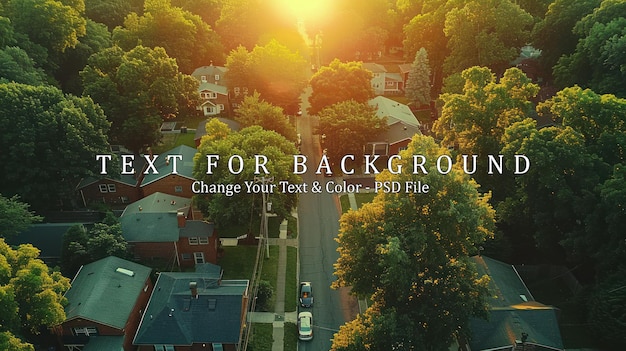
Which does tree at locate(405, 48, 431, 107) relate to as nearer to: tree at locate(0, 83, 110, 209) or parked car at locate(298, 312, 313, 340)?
parked car at locate(298, 312, 313, 340)

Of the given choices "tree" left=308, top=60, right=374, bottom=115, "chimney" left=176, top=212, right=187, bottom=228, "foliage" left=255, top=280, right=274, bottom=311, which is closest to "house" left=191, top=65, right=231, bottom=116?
"tree" left=308, top=60, right=374, bottom=115

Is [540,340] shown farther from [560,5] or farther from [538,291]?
[560,5]

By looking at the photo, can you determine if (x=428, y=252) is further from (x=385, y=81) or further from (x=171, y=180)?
(x=385, y=81)

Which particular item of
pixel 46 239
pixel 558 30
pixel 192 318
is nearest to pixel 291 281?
pixel 192 318

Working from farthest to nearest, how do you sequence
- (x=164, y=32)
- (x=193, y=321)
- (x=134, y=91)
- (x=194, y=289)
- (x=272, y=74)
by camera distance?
(x=164, y=32)
(x=272, y=74)
(x=134, y=91)
(x=194, y=289)
(x=193, y=321)

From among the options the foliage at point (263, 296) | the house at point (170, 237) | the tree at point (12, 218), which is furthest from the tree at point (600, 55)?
the tree at point (12, 218)

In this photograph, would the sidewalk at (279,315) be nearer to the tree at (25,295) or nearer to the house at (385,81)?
the tree at (25,295)
